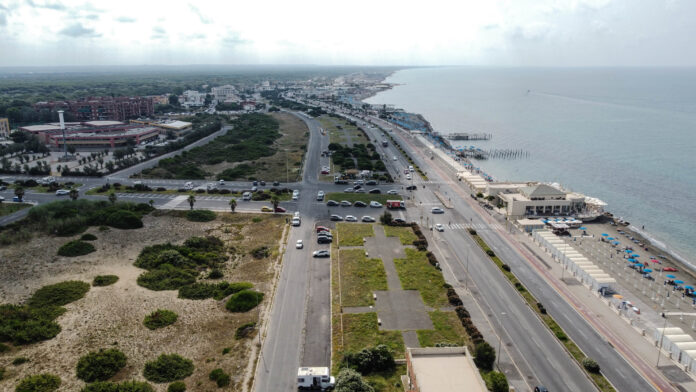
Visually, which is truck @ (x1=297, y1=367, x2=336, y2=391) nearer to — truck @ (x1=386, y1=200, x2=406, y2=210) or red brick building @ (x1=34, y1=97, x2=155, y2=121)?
Answer: truck @ (x1=386, y1=200, x2=406, y2=210)

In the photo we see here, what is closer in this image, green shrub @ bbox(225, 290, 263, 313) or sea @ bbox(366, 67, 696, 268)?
green shrub @ bbox(225, 290, 263, 313)

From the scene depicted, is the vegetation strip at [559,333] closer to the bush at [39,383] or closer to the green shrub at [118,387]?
the green shrub at [118,387]

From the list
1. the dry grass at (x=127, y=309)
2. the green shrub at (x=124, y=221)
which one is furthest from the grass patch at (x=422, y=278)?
the green shrub at (x=124, y=221)

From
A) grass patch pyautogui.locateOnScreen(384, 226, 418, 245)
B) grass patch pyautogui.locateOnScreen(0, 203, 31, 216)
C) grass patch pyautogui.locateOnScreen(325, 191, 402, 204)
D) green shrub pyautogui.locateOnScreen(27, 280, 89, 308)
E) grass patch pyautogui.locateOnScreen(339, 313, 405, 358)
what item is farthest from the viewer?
Answer: grass patch pyautogui.locateOnScreen(325, 191, 402, 204)

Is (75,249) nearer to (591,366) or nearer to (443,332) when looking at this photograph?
(443,332)

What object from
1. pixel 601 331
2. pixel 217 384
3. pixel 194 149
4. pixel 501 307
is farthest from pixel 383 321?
pixel 194 149

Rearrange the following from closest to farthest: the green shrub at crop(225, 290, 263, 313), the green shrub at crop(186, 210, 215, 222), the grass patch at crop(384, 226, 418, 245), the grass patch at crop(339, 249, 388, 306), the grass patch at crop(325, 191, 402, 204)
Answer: the green shrub at crop(225, 290, 263, 313)
the grass patch at crop(339, 249, 388, 306)
the grass patch at crop(384, 226, 418, 245)
the green shrub at crop(186, 210, 215, 222)
the grass patch at crop(325, 191, 402, 204)

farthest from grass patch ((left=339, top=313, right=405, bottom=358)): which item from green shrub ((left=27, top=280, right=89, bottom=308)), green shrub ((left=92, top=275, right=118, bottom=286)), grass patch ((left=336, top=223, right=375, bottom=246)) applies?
green shrub ((left=27, top=280, right=89, bottom=308))
